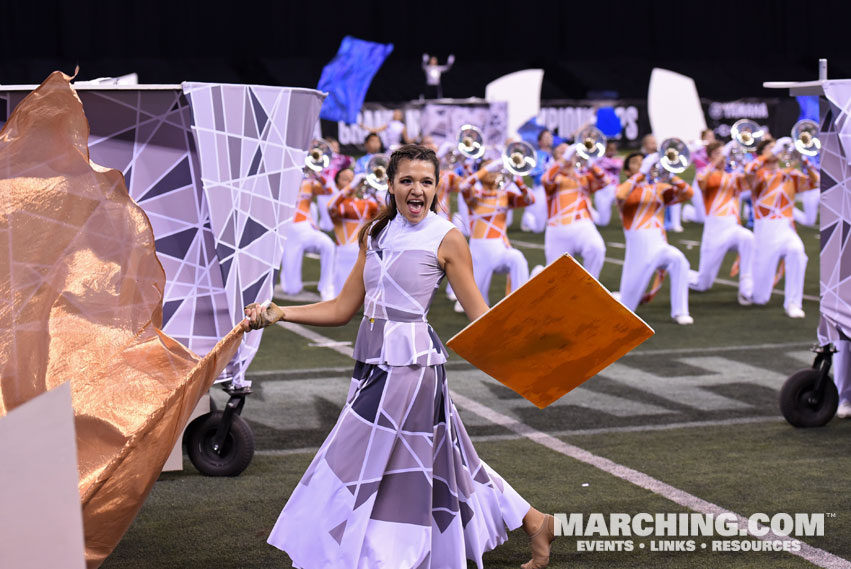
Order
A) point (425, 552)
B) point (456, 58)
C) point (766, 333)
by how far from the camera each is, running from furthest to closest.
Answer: point (456, 58), point (766, 333), point (425, 552)

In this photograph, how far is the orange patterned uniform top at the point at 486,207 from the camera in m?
11.6

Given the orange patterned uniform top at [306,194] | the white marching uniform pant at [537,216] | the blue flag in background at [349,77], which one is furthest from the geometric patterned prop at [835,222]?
the white marching uniform pant at [537,216]

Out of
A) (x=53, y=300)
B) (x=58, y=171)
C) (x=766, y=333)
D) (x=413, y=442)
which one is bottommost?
(x=766, y=333)

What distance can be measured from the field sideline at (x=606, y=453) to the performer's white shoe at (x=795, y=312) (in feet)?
3.54

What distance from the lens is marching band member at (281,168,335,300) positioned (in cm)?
1268

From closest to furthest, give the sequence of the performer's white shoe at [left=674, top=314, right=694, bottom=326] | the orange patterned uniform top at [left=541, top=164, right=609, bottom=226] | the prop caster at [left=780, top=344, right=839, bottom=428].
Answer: the prop caster at [left=780, top=344, right=839, bottom=428] → the performer's white shoe at [left=674, top=314, right=694, bottom=326] → the orange patterned uniform top at [left=541, top=164, right=609, bottom=226]

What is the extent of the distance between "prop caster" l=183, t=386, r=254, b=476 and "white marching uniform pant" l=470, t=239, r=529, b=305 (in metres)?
5.49

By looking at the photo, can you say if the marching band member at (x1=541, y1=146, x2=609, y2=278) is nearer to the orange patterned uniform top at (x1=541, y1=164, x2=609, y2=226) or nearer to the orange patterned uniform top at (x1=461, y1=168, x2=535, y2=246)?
the orange patterned uniform top at (x1=541, y1=164, x2=609, y2=226)

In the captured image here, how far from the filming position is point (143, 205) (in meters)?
5.93

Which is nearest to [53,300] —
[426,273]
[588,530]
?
[426,273]

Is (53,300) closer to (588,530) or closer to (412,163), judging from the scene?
(412,163)

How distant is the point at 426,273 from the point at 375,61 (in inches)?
507

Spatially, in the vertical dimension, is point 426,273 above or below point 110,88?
below

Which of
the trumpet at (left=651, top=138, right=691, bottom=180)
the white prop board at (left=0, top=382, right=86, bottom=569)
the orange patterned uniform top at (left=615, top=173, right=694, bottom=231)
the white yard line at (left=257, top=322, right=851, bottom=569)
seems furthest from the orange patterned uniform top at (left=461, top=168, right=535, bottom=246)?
the white prop board at (left=0, top=382, right=86, bottom=569)
